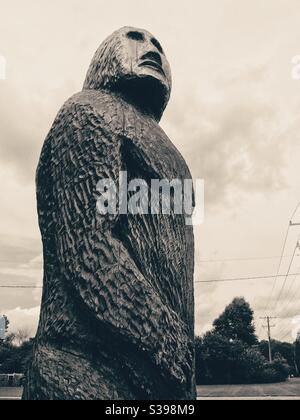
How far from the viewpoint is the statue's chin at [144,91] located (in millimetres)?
4000

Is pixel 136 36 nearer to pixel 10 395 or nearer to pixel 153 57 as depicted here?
pixel 153 57

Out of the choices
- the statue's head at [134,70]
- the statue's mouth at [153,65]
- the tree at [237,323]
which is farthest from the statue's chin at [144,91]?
the tree at [237,323]

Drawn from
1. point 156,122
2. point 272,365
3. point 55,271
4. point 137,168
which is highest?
point 156,122

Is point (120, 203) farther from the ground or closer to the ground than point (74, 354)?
farther from the ground

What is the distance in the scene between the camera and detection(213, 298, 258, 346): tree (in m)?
34.7

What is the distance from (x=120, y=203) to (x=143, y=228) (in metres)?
0.26

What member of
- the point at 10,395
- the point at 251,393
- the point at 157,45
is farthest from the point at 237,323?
the point at 157,45

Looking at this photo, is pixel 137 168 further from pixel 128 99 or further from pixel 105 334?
pixel 105 334

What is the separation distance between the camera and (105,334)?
3115 millimetres
